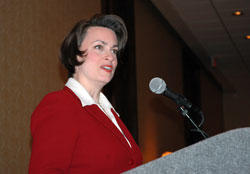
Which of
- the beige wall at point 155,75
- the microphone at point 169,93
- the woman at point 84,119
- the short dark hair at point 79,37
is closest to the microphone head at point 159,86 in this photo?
the microphone at point 169,93

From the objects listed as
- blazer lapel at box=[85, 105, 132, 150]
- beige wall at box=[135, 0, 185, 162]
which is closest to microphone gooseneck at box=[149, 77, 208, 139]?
blazer lapel at box=[85, 105, 132, 150]

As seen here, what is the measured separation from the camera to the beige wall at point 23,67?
264 centimetres

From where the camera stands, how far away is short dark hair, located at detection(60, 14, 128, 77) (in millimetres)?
1833

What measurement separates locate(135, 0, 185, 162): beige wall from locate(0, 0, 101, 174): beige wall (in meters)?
2.49

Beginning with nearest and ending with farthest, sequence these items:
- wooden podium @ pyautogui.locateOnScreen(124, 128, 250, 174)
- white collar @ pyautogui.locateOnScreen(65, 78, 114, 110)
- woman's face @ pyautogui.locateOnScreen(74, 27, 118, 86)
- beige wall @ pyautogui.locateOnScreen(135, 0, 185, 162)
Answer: wooden podium @ pyautogui.locateOnScreen(124, 128, 250, 174), white collar @ pyautogui.locateOnScreen(65, 78, 114, 110), woman's face @ pyautogui.locateOnScreen(74, 27, 118, 86), beige wall @ pyautogui.locateOnScreen(135, 0, 185, 162)

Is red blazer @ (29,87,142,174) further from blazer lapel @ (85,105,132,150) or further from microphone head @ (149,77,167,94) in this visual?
microphone head @ (149,77,167,94)

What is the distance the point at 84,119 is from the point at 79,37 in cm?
50

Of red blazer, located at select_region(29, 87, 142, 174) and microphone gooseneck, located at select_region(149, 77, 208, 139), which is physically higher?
microphone gooseneck, located at select_region(149, 77, 208, 139)

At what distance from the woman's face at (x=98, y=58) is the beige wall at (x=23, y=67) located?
98 centimetres

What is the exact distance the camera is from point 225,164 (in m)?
0.67

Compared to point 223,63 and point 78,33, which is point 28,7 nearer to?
point 78,33

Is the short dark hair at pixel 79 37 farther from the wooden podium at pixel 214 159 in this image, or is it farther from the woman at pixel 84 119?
the wooden podium at pixel 214 159

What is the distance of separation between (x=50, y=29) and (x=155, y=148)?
3556mm

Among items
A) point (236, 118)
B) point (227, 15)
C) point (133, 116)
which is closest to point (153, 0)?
point (227, 15)
